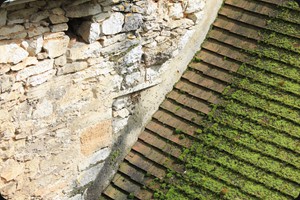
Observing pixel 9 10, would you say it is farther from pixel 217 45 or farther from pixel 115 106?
pixel 217 45

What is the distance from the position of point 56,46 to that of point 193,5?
4.84 ft

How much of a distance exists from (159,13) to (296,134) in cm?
151

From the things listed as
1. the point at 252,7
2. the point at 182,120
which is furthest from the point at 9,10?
the point at 252,7

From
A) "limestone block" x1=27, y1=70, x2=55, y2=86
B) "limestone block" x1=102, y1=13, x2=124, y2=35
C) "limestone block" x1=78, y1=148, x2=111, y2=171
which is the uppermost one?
"limestone block" x1=102, y1=13, x2=124, y2=35

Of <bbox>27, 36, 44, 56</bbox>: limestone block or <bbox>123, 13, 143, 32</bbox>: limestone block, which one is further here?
<bbox>123, 13, 143, 32</bbox>: limestone block

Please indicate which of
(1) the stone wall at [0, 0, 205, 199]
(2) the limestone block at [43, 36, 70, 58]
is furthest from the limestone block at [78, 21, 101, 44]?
(2) the limestone block at [43, 36, 70, 58]

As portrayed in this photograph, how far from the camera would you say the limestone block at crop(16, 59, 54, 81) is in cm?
398

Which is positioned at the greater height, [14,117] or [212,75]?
[212,75]

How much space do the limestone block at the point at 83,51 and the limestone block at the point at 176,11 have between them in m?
0.81

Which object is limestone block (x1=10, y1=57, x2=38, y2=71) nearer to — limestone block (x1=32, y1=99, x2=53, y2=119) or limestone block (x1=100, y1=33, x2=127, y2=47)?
limestone block (x1=32, y1=99, x2=53, y2=119)

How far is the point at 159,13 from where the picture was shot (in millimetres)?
4793

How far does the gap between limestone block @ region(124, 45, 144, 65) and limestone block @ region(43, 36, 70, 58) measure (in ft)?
2.18

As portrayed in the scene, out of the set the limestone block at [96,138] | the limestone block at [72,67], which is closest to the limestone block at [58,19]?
the limestone block at [72,67]

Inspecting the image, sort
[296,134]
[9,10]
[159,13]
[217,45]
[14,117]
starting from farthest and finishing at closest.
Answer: [217,45], [159,13], [296,134], [14,117], [9,10]
